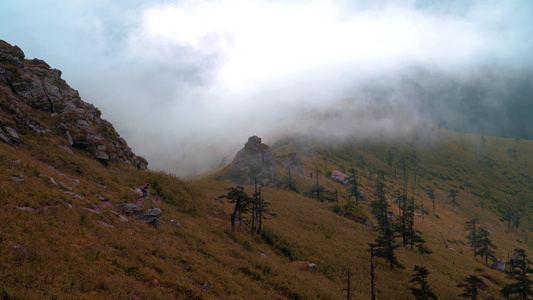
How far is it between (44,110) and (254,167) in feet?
266

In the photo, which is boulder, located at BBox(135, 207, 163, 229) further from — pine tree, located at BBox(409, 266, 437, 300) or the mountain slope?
pine tree, located at BBox(409, 266, 437, 300)

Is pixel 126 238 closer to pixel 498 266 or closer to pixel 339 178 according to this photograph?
pixel 498 266

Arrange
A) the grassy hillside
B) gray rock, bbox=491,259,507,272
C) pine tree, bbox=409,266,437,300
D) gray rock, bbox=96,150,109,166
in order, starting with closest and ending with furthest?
the grassy hillside → pine tree, bbox=409,266,437,300 → gray rock, bbox=96,150,109,166 → gray rock, bbox=491,259,507,272

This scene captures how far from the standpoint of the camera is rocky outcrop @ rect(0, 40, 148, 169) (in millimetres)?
31952

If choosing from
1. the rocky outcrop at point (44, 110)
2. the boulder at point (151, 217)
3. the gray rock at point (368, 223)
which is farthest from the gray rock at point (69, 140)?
the gray rock at point (368, 223)

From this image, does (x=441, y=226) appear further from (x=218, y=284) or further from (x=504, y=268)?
(x=218, y=284)

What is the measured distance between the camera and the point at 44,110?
38.0 meters

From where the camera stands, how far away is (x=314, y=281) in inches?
1302

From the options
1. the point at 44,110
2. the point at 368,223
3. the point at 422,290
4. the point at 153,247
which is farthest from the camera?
the point at 368,223

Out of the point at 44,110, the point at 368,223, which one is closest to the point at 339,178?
the point at 368,223

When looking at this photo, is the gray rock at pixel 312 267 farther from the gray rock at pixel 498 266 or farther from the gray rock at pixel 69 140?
the gray rock at pixel 498 266

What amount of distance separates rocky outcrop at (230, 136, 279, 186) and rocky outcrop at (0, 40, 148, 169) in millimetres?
63427

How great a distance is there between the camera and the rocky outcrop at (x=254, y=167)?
107875 millimetres

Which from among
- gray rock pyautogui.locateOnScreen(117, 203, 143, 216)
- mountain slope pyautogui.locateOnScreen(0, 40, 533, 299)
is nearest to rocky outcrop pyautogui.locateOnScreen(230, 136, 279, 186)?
mountain slope pyautogui.locateOnScreen(0, 40, 533, 299)
